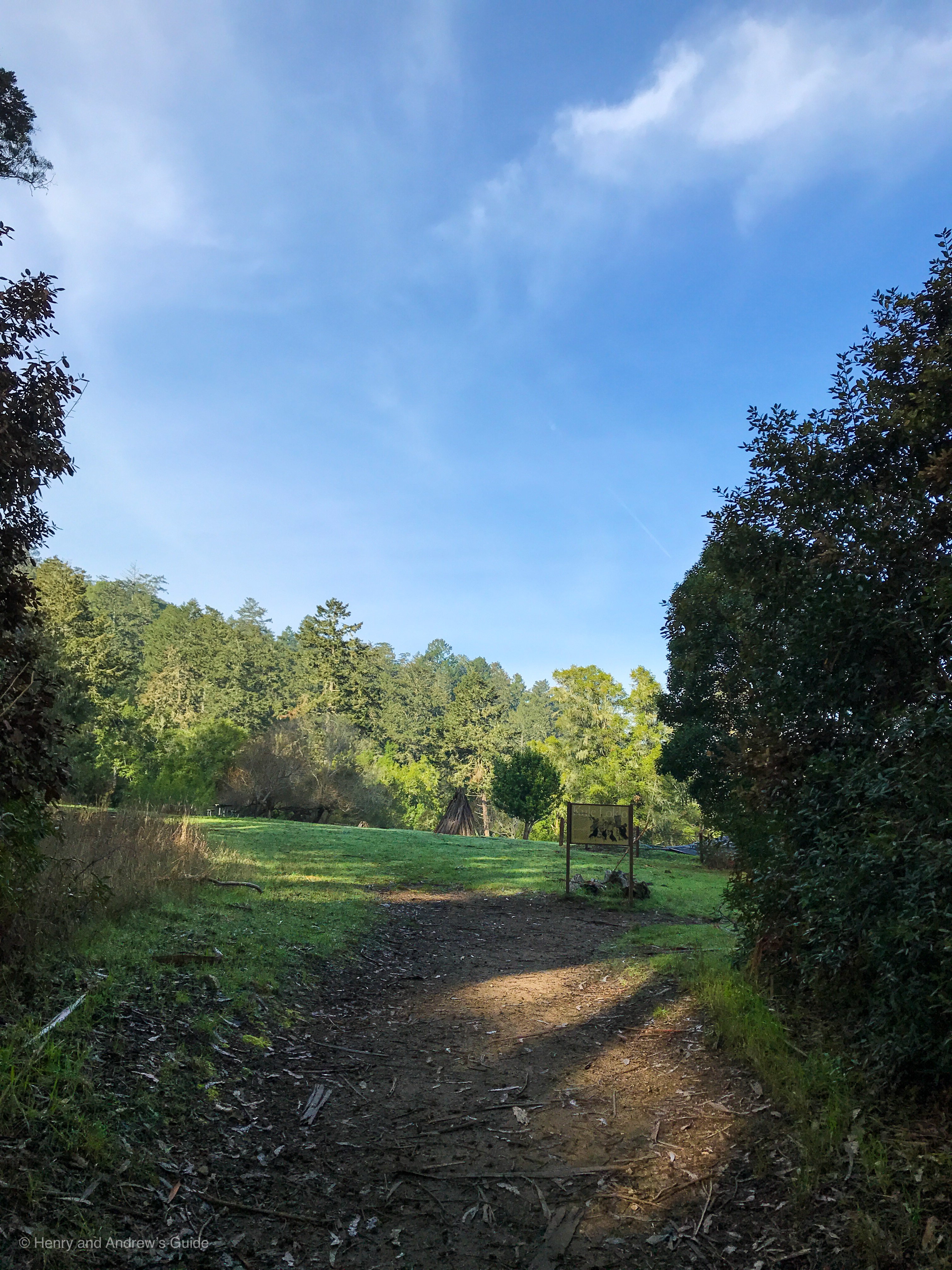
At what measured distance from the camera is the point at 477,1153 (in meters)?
4.21

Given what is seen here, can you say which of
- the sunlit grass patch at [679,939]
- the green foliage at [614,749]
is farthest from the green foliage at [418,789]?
the sunlit grass patch at [679,939]

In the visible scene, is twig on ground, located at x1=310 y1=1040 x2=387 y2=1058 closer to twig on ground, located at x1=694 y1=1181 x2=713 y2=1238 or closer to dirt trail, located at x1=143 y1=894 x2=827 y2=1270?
dirt trail, located at x1=143 y1=894 x2=827 y2=1270

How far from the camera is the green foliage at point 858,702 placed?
3.99 meters

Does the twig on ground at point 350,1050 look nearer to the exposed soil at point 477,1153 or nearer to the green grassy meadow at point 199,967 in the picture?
the exposed soil at point 477,1153

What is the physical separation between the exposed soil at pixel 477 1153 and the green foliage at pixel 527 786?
3328 cm

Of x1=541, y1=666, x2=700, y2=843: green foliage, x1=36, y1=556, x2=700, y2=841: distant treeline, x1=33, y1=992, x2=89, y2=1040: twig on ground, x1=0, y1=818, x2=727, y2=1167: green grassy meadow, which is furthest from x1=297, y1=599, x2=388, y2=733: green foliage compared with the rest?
x1=33, y1=992, x2=89, y2=1040: twig on ground

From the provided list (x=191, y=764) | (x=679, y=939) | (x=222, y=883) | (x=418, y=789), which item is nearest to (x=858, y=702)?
(x=679, y=939)

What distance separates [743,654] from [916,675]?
184 centimetres

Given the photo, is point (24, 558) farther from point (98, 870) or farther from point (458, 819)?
point (458, 819)

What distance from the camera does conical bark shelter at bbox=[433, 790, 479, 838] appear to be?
37.5m

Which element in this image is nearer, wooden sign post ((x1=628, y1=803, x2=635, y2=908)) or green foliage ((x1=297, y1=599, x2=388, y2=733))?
wooden sign post ((x1=628, y1=803, x2=635, y2=908))

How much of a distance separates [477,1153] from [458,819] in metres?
34.4

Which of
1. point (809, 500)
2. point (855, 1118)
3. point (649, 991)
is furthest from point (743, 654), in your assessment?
point (855, 1118)

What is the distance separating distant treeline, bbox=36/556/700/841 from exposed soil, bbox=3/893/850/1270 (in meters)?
3.29
